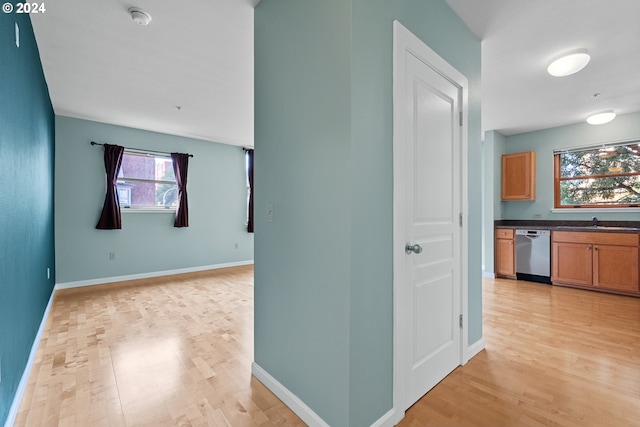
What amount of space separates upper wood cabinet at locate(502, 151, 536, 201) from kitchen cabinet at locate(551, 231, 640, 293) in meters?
0.89

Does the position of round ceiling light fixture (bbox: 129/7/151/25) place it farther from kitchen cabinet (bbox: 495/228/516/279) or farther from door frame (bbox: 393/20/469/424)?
kitchen cabinet (bbox: 495/228/516/279)

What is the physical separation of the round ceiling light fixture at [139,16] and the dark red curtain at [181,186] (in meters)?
3.47

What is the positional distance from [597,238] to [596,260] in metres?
0.31

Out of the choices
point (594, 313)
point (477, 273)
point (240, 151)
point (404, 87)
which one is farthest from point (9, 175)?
point (594, 313)

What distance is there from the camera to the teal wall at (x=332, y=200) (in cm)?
138

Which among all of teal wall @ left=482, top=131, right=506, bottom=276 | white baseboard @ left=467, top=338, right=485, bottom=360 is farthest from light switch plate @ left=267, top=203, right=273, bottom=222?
teal wall @ left=482, top=131, right=506, bottom=276

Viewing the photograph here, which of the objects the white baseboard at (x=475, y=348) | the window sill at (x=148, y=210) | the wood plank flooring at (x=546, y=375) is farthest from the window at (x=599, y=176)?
the window sill at (x=148, y=210)

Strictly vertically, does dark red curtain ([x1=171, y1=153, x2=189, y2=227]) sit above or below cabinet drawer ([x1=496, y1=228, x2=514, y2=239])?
above

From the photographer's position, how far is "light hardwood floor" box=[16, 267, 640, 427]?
163 cm

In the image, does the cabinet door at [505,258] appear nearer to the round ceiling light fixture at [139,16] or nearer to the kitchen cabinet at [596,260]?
the kitchen cabinet at [596,260]

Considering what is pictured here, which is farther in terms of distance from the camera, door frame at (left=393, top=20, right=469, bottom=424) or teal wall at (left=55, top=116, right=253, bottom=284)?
teal wall at (left=55, top=116, right=253, bottom=284)

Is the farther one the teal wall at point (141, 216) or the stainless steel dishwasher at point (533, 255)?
the stainless steel dishwasher at point (533, 255)

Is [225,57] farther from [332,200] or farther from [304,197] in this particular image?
[332,200]

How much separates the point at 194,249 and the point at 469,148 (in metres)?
5.17
